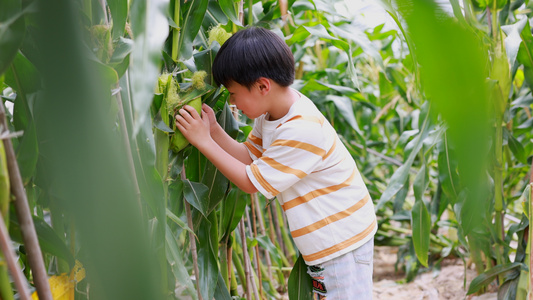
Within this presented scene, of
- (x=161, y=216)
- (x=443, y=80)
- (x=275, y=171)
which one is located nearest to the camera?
(x=443, y=80)

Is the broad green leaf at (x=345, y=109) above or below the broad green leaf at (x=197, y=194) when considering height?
below

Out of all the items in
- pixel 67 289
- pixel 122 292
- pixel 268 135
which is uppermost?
pixel 122 292

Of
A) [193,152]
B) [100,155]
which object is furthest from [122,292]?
[193,152]

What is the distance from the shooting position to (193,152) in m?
0.94

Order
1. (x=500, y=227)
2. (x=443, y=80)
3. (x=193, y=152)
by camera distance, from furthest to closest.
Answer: (x=500, y=227)
(x=193, y=152)
(x=443, y=80)

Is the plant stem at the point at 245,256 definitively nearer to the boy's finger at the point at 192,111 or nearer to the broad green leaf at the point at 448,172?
the boy's finger at the point at 192,111

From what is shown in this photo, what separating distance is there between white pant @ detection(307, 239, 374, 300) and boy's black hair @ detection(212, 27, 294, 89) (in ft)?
1.27

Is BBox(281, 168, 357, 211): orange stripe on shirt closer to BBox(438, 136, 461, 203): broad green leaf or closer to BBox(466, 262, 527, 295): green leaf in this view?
BBox(438, 136, 461, 203): broad green leaf

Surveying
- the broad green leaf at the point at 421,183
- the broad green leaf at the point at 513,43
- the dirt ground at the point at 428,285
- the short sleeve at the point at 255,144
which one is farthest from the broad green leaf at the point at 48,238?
the dirt ground at the point at 428,285

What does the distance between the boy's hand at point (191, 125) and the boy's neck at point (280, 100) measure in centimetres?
16

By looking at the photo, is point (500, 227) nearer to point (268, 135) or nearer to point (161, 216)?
point (268, 135)

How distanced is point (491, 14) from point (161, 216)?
42.7 inches

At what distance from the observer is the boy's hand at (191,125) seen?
0.77m

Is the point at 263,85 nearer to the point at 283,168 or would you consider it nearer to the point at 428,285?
the point at 283,168
